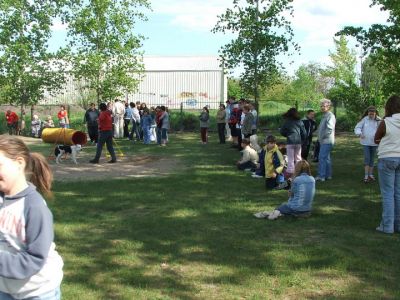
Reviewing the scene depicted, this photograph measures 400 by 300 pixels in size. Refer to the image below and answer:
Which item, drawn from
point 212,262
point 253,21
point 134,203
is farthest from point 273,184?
point 253,21

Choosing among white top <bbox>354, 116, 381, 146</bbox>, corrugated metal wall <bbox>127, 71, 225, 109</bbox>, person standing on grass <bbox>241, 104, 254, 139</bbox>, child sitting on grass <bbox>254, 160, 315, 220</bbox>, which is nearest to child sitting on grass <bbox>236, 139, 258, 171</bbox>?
person standing on grass <bbox>241, 104, 254, 139</bbox>

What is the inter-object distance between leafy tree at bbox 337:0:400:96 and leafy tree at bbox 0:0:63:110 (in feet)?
53.0

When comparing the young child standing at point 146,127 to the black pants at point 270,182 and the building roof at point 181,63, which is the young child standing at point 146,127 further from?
the building roof at point 181,63

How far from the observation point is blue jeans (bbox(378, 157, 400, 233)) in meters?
6.74

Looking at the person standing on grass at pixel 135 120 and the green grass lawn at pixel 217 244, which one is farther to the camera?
the person standing on grass at pixel 135 120

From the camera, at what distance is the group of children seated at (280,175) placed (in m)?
7.77

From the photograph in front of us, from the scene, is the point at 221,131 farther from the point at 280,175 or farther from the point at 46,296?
the point at 46,296

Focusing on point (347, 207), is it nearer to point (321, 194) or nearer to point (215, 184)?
point (321, 194)

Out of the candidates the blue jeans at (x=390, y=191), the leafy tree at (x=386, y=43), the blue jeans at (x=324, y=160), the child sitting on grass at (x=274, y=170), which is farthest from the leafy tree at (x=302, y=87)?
the blue jeans at (x=390, y=191)

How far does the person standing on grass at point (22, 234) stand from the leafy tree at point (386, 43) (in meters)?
12.5

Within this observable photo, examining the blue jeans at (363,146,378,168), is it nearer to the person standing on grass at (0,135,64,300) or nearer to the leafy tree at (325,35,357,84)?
the person standing on grass at (0,135,64,300)

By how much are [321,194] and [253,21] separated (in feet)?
41.2

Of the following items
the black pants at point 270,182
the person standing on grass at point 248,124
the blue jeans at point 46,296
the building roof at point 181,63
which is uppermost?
the building roof at point 181,63

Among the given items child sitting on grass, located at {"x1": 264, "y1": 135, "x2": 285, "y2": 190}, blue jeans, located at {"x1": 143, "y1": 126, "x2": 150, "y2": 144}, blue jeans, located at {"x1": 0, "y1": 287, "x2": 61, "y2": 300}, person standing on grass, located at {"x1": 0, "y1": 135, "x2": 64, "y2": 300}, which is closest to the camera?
person standing on grass, located at {"x1": 0, "y1": 135, "x2": 64, "y2": 300}
